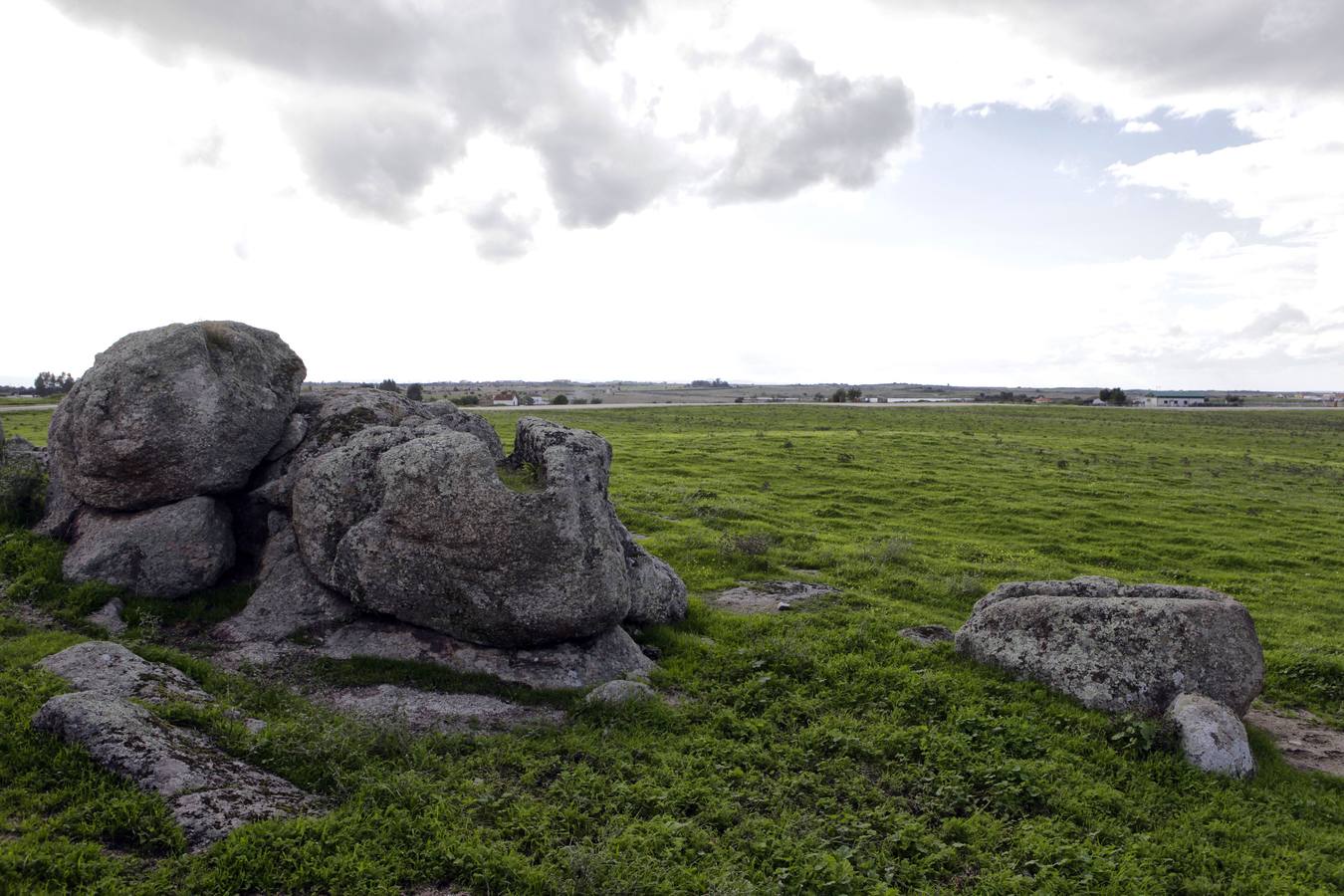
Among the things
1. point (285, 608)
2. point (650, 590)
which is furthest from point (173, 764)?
point (650, 590)

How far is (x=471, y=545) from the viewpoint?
14.3 meters

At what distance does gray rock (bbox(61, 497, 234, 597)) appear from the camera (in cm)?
1577

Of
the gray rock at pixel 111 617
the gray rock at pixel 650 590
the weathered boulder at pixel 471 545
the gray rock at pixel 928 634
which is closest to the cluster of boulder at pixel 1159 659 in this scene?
the gray rock at pixel 928 634

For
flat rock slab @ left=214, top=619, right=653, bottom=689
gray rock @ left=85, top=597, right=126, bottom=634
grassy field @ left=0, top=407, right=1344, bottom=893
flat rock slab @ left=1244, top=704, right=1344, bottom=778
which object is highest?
gray rock @ left=85, top=597, right=126, bottom=634

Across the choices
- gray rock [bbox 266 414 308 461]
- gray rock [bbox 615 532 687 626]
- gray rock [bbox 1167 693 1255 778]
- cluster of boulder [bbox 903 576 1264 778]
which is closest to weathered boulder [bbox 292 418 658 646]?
gray rock [bbox 615 532 687 626]

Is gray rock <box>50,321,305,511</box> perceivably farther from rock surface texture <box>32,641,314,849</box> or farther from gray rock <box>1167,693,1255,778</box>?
gray rock <box>1167,693,1255,778</box>

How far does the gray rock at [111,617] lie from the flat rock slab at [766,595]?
1315 centimetres

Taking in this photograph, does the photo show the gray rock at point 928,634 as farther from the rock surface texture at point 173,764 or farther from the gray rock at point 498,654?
the rock surface texture at point 173,764

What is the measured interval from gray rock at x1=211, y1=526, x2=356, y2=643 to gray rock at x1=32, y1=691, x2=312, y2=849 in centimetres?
453

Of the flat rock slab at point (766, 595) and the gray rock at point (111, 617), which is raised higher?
the gray rock at point (111, 617)

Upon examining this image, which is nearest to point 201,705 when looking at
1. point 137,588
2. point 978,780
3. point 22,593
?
point 137,588

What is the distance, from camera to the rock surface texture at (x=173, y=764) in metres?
8.77

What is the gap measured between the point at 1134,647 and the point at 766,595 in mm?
8979

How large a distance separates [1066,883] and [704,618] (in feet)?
31.9
